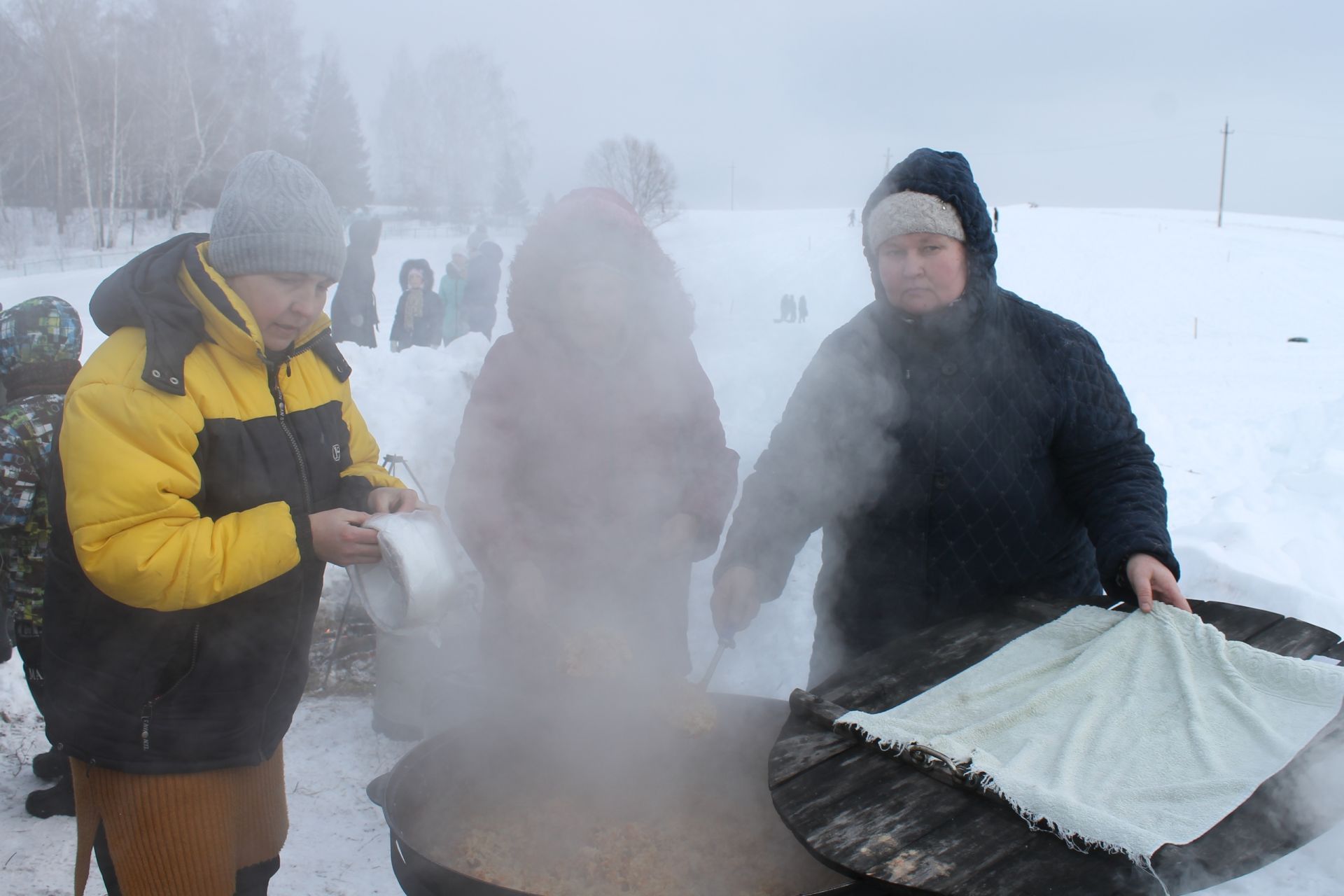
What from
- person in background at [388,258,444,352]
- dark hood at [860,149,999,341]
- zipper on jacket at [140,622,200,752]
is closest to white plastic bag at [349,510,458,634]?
zipper on jacket at [140,622,200,752]

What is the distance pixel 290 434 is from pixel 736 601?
1102 millimetres

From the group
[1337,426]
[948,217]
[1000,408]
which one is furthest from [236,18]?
[1337,426]

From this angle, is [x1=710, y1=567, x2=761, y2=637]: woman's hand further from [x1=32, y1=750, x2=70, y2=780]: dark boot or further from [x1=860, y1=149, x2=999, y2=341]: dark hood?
[x1=32, y1=750, x2=70, y2=780]: dark boot

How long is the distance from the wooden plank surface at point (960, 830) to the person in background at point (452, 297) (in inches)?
282

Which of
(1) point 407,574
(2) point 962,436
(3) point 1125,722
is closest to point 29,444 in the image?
(1) point 407,574

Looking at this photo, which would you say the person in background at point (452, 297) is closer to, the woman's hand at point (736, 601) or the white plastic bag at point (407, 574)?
the woman's hand at point (736, 601)

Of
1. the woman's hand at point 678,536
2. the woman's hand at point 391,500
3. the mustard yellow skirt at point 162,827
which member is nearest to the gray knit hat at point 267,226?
the woman's hand at point 391,500

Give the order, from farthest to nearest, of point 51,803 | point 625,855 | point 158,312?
point 51,803 → point 625,855 → point 158,312

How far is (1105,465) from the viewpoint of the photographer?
1.93 m

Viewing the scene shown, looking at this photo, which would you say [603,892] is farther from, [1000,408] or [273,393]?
[1000,408]

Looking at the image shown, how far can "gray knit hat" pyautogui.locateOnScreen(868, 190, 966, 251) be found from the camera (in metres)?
1.92

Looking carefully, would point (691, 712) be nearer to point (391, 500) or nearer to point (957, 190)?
point (391, 500)

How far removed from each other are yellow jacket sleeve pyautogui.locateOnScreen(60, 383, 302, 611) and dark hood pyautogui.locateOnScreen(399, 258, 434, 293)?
6936mm

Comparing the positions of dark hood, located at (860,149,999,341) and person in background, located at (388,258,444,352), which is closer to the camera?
dark hood, located at (860,149,999,341)
